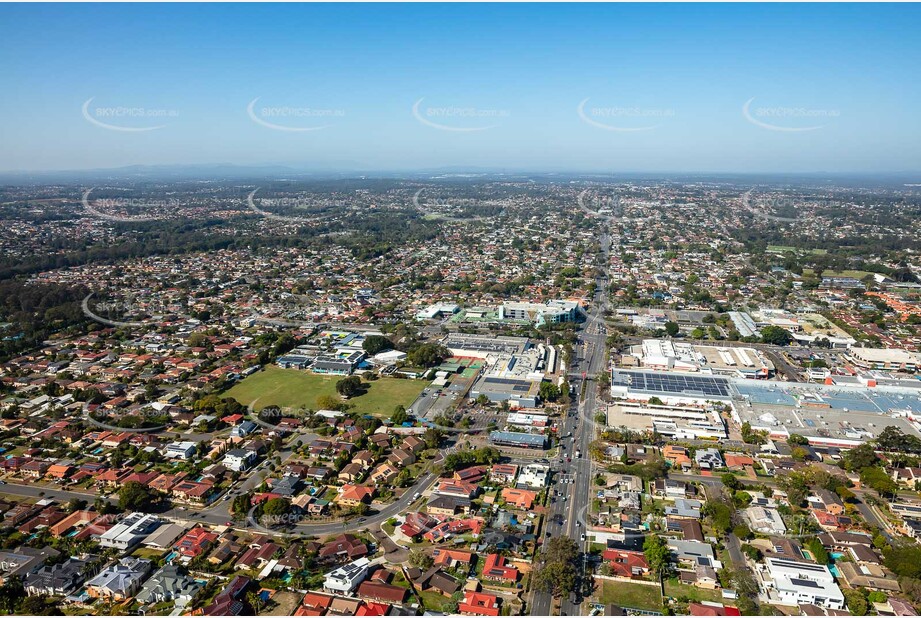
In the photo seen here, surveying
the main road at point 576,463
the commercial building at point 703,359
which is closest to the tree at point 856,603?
the main road at point 576,463

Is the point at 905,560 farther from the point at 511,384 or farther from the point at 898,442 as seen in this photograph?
the point at 511,384

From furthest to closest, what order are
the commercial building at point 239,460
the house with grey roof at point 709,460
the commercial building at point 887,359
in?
the commercial building at point 887,359
the commercial building at point 239,460
the house with grey roof at point 709,460

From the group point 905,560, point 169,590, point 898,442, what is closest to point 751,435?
point 898,442

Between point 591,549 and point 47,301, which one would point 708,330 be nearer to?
point 591,549

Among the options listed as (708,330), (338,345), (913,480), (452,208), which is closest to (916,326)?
(708,330)

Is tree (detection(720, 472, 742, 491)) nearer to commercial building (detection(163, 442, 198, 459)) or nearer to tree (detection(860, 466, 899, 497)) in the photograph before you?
tree (detection(860, 466, 899, 497))

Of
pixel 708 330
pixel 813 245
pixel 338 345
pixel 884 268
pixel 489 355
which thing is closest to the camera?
pixel 489 355

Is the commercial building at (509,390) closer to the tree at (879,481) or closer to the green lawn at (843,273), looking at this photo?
the tree at (879,481)
